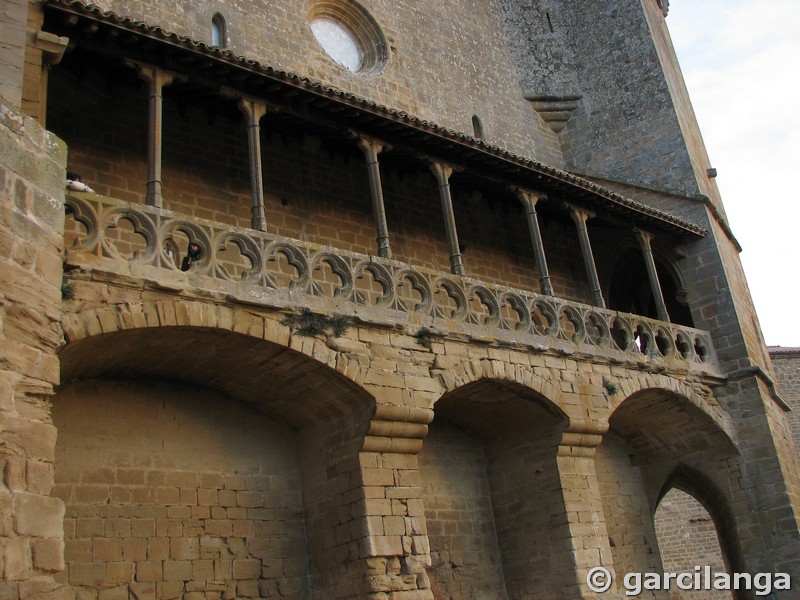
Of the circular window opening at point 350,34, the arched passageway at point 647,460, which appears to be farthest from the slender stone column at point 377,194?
the arched passageway at point 647,460

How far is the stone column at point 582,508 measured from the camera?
10.4 meters

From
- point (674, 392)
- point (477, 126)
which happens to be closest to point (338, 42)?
point (477, 126)

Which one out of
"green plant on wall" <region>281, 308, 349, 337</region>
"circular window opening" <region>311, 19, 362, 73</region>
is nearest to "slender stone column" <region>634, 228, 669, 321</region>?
"circular window opening" <region>311, 19, 362, 73</region>

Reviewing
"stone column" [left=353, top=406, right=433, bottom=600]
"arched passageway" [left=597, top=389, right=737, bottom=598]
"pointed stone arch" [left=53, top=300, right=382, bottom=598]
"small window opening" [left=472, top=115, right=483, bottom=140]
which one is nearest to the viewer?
"pointed stone arch" [left=53, top=300, right=382, bottom=598]

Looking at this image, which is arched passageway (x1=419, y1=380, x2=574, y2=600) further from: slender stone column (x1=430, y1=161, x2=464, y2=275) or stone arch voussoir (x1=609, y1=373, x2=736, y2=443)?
slender stone column (x1=430, y1=161, x2=464, y2=275)

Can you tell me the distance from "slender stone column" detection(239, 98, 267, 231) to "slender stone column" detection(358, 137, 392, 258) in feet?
4.48

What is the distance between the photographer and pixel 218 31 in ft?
41.7

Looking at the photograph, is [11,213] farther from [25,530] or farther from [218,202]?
[218,202]

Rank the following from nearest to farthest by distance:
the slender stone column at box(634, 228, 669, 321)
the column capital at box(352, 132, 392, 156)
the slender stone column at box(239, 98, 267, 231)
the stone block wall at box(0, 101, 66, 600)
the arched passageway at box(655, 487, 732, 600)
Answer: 1. the stone block wall at box(0, 101, 66, 600)
2. the slender stone column at box(239, 98, 267, 231)
3. the column capital at box(352, 132, 392, 156)
4. the slender stone column at box(634, 228, 669, 321)
5. the arched passageway at box(655, 487, 732, 600)

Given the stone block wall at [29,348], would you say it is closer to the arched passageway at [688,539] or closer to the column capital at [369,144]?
the column capital at [369,144]

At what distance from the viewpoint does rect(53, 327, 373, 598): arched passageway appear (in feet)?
27.1

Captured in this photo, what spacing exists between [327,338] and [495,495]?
4147 millimetres

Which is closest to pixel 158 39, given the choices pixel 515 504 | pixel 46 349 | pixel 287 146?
pixel 287 146

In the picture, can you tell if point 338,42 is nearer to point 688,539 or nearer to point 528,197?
point 528,197
